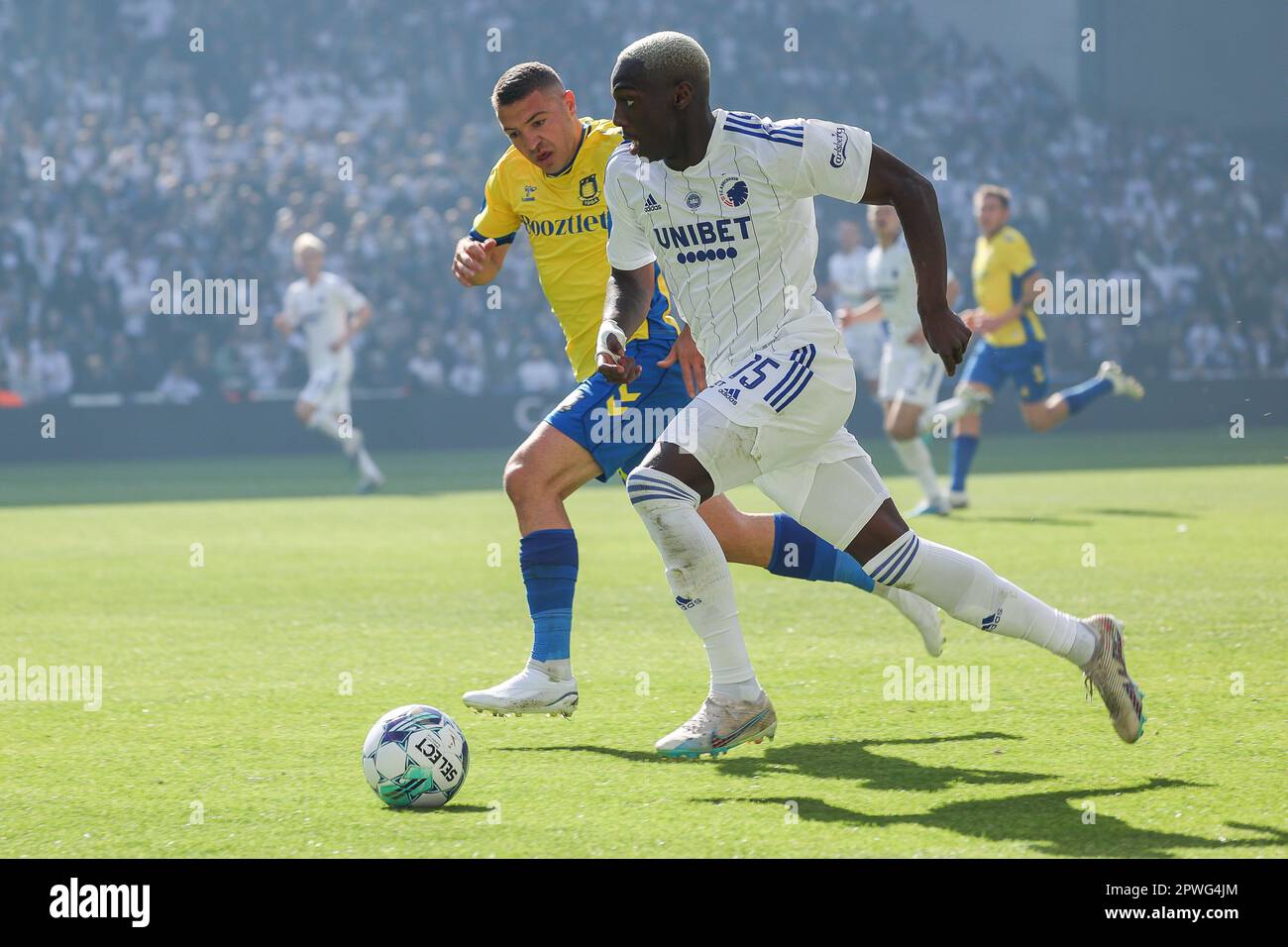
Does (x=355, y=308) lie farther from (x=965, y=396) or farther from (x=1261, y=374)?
(x=1261, y=374)

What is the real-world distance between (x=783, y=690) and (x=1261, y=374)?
74.5 ft

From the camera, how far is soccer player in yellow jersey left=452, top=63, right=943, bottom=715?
6.11 meters

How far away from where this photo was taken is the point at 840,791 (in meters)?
4.98

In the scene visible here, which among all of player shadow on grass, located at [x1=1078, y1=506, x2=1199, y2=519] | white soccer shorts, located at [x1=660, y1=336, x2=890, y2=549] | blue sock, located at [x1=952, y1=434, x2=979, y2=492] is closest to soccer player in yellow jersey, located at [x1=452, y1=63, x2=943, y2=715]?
white soccer shorts, located at [x1=660, y1=336, x2=890, y2=549]

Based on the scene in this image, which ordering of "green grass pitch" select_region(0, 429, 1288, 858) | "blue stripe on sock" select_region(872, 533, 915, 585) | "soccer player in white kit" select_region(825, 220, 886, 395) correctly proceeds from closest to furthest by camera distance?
1. "green grass pitch" select_region(0, 429, 1288, 858)
2. "blue stripe on sock" select_region(872, 533, 915, 585)
3. "soccer player in white kit" select_region(825, 220, 886, 395)

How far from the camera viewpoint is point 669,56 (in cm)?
511

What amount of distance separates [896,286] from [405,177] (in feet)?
44.6

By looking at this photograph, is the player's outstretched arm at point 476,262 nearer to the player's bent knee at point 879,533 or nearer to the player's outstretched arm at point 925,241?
the player's outstretched arm at point 925,241

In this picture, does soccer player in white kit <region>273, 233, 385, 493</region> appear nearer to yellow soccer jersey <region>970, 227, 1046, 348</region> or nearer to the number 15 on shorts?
yellow soccer jersey <region>970, 227, 1046, 348</region>

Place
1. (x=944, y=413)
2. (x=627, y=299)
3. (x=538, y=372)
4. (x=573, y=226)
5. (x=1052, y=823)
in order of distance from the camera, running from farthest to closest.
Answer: (x=538, y=372)
(x=944, y=413)
(x=573, y=226)
(x=627, y=299)
(x=1052, y=823)

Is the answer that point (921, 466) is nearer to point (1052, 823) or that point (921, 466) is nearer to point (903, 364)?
point (903, 364)

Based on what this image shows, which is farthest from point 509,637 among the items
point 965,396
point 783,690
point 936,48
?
point 936,48

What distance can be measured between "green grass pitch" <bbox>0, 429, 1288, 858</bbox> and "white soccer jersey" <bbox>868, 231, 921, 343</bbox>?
2.06 metres

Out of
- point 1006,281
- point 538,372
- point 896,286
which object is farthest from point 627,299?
point 538,372
